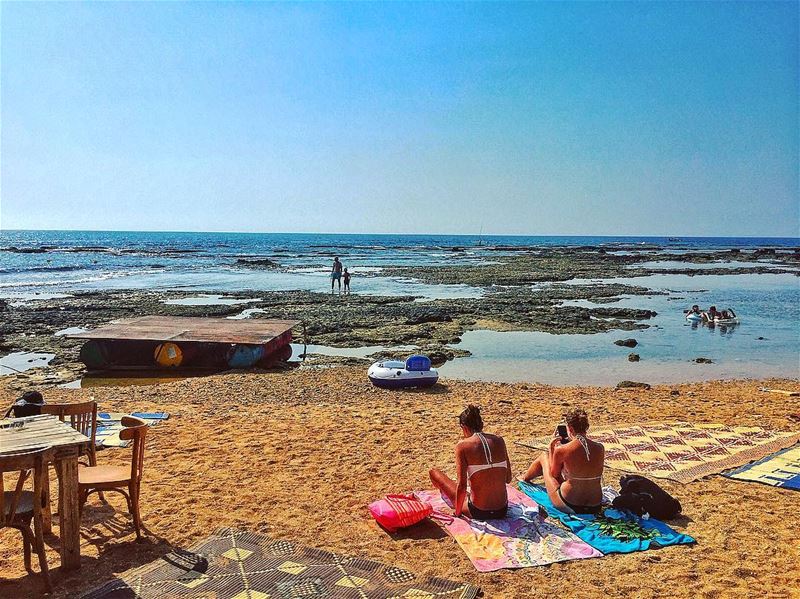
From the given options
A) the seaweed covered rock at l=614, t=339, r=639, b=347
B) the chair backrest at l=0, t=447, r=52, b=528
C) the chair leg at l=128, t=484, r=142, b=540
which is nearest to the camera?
the chair backrest at l=0, t=447, r=52, b=528

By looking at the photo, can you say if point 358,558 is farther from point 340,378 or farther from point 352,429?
Result: point 340,378

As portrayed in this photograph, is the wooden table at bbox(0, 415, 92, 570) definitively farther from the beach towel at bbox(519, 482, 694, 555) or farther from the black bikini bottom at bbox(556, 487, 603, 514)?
the black bikini bottom at bbox(556, 487, 603, 514)

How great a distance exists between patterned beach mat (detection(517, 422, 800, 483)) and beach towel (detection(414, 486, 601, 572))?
2138mm

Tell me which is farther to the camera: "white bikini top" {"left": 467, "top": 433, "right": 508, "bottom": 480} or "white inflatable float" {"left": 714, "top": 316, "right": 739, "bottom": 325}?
"white inflatable float" {"left": 714, "top": 316, "right": 739, "bottom": 325}

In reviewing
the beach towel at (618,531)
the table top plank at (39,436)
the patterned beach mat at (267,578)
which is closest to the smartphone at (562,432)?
the beach towel at (618,531)

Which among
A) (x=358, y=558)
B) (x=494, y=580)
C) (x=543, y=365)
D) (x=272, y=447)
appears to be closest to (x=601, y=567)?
(x=494, y=580)

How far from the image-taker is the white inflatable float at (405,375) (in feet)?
41.6

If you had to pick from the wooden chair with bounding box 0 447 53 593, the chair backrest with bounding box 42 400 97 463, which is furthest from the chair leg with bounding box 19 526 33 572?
the chair backrest with bounding box 42 400 97 463

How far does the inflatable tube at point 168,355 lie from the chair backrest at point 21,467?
1084 cm

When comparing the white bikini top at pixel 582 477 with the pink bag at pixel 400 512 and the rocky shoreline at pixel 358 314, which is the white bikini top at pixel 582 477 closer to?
the pink bag at pixel 400 512

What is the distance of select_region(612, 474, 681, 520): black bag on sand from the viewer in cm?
605

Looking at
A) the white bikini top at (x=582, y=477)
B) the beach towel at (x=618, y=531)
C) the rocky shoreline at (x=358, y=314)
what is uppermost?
the white bikini top at (x=582, y=477)

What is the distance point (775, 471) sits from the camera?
7.24 metres

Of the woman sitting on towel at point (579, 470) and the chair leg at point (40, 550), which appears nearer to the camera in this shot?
the chair leg at point (40, 550)
